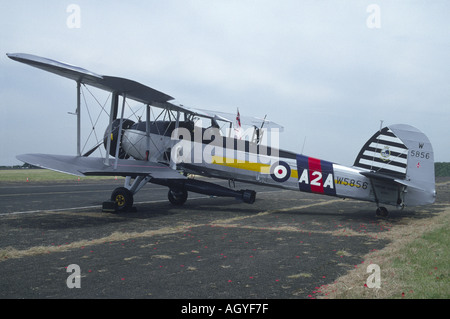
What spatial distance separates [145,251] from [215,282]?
2336 mm

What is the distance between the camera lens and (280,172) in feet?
41.0

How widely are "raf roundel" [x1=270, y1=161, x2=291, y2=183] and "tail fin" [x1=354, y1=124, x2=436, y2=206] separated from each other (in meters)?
2.78

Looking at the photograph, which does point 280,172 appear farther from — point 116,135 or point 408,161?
point 116,135

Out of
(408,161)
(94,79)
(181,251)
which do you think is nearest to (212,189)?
(94,79)

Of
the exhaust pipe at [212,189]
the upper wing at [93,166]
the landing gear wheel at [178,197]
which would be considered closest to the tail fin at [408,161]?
the exhaust pipe at [212,189]

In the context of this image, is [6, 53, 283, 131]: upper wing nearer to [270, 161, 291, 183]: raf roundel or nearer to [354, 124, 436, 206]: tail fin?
[270, 161, 291, 183]: raf roundel

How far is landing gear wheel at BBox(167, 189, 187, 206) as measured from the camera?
48.9ft

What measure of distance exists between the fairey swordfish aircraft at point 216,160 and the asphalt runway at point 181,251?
94cm

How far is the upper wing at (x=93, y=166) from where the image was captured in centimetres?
1061

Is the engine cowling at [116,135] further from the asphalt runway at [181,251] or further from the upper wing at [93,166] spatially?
the asphalt runway at [181,251]

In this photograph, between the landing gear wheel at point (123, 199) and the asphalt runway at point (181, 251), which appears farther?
the landing gear wheel at point (123, 199)

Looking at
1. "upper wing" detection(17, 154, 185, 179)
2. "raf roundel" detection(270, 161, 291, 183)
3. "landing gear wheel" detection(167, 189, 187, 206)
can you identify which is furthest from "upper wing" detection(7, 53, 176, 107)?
"raf roundel" detection(270, 161, 291, 183)

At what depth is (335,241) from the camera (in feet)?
26.6

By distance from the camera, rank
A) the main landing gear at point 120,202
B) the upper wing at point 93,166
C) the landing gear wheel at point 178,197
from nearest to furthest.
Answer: the upper wing at point 93,166 → the main landing gear at point 120,202 → the landing gear wheel at point 178,197
